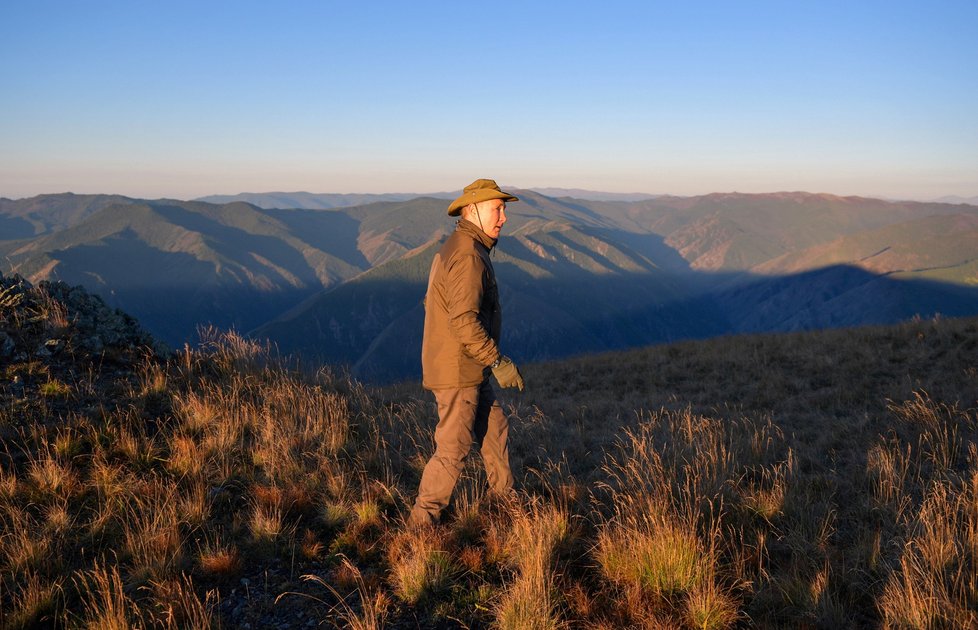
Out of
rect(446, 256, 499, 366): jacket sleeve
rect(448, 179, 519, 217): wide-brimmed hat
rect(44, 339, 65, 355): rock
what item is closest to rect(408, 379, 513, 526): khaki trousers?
rect(446, 256, 499, 366): jacket sleeve

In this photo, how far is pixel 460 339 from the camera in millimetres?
3889

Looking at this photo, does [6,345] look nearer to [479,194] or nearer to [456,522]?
[456,522]

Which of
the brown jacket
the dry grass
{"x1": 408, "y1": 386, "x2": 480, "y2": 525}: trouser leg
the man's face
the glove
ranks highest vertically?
the man's face

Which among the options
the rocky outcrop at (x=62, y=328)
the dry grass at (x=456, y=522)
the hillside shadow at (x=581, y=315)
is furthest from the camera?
the hillside shadow at (x=581, y=315)

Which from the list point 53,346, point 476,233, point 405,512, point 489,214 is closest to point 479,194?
point 489,214

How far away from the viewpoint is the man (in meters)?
3.82

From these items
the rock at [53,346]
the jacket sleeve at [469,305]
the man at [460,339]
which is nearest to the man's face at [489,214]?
the man at [460,339]

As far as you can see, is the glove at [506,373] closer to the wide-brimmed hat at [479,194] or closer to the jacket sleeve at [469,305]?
the jacket sleeve at [469,305]

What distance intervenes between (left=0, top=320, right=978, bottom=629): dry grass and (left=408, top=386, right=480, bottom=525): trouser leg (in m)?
0.22

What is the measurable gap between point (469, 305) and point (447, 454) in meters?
1.11

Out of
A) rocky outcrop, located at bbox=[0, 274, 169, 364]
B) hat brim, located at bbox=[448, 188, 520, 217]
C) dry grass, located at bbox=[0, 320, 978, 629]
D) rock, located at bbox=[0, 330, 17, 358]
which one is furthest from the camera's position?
rocky outcrop, located at bbox=[0, 274, 169, 364]

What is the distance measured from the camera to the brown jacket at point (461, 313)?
3811mm

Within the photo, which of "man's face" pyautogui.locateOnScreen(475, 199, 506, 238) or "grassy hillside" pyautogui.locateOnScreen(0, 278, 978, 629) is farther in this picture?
"man's face" pyautogui.locateOnScreen(475, 199, 506, 238)

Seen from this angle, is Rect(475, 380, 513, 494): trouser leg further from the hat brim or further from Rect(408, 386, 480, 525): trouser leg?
the hat brim
